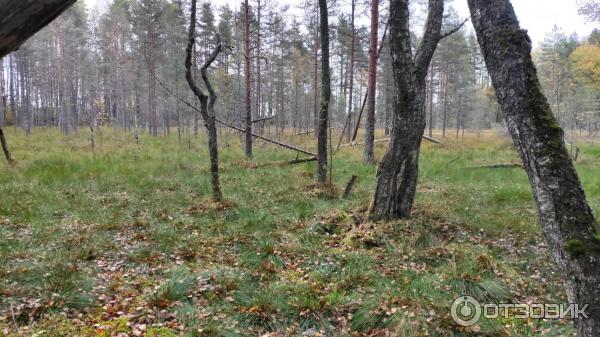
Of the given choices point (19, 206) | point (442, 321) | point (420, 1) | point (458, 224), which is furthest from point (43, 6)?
point (420, 1)

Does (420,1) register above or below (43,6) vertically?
above

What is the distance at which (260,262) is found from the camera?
614 centimetres

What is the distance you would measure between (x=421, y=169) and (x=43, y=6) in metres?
15.3

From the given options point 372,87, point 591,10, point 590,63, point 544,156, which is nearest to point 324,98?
point 372,87

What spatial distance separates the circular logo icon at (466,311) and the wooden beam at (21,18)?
440cm

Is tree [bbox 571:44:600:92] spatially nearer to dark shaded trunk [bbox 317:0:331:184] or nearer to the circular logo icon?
dark shaded trunk [bbox 317:0:331:184]

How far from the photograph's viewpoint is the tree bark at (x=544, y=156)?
8.71 ft

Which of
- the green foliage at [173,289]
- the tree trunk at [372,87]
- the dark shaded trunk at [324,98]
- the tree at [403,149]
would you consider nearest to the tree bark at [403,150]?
the tree at [403,149]

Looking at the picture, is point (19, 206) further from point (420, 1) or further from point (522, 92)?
point (420, 1)

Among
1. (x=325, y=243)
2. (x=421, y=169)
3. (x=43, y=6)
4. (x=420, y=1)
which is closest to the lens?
(x=43, y=6)

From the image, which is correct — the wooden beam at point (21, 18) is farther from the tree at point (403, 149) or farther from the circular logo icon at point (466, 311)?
the tree at point (403, 149)

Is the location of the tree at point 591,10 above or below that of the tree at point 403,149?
above

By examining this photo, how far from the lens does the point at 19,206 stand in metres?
9.24

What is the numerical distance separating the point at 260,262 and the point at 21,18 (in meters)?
4.97
